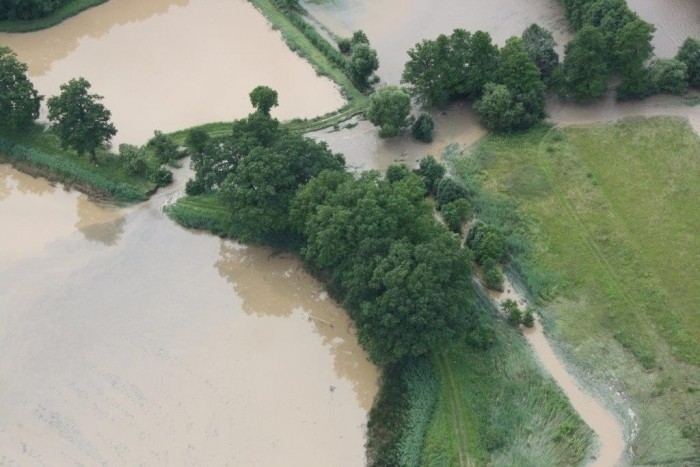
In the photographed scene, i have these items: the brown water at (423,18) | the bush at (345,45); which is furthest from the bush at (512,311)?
the bush at (345,45)

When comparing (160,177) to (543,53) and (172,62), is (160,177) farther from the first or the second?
(543,53)

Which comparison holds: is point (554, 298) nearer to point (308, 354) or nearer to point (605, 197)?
point (605, 197)

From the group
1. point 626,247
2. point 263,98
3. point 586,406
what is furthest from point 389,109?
point 586,406

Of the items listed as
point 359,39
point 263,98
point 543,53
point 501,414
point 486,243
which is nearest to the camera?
point 501,414

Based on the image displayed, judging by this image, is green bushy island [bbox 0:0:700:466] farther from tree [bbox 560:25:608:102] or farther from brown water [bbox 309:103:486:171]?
brown water [bbox 309:103:486:171]

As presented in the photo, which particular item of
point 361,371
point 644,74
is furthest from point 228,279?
point 644,74

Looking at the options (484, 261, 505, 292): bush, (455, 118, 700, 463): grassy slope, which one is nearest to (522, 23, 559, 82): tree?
(455, 118, 700, 463): grassy slope

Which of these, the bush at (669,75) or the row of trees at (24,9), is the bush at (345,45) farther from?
the row of trees at (24,9)
